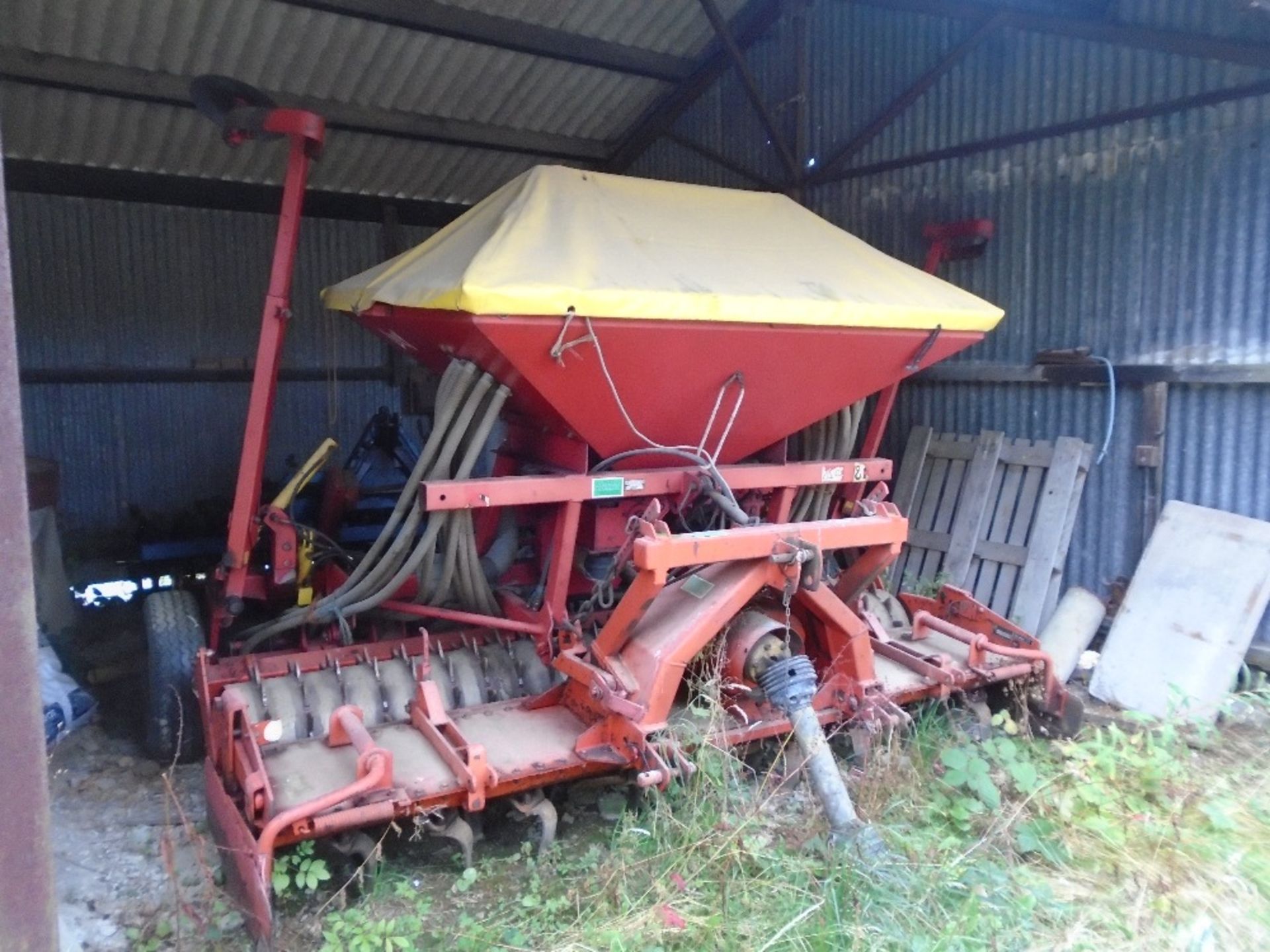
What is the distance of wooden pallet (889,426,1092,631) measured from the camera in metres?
4.93

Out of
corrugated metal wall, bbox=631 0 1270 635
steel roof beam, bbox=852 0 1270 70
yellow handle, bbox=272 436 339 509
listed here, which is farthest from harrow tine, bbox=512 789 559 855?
steel roof beam, bbox=852 0 1270 70

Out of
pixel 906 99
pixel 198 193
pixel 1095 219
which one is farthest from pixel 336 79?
pixel 1095 219

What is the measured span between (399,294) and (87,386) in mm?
5708

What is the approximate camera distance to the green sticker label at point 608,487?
3365 mm

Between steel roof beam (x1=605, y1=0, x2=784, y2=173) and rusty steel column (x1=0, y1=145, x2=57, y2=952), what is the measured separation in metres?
6.26

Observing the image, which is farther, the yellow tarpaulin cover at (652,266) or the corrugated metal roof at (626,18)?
the corrugated metal roof at (626,18)

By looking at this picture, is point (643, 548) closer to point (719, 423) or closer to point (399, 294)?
point (719, 423)

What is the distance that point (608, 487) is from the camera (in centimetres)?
340

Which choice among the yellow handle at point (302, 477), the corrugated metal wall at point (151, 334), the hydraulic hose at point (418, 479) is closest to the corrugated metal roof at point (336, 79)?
the corrugated metal wall at point (151, 334)

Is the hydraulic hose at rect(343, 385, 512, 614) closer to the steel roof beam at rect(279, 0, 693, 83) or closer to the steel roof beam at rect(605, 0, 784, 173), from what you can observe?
the steel roof beam at rect(279, 0, 693, 83)

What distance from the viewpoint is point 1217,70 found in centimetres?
422

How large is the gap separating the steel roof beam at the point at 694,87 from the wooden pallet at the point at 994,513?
10.7 feet

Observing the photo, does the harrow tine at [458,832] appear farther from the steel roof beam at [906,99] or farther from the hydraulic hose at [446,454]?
the steel roof beam at [906,99]

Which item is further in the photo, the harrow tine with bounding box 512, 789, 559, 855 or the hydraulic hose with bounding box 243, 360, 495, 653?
the hydraulic hose with bounding box 243, 360, 495, 653
